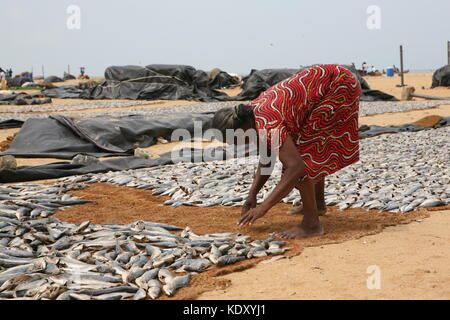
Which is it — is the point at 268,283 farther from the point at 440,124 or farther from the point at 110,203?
the point at 440,124

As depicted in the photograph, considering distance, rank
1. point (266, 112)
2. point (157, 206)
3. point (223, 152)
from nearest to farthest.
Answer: point (266, 112)
point (157, 206)
point (223, 152)

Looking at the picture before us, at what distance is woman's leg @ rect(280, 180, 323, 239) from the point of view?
4.09 m

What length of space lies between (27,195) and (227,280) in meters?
3.43

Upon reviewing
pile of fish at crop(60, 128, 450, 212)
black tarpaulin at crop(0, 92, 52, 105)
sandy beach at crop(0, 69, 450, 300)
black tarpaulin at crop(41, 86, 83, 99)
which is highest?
black tarpaulin at crop(41, 86, 83, 99)

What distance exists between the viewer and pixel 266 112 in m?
3.82

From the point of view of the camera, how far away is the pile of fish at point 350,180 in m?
5.31

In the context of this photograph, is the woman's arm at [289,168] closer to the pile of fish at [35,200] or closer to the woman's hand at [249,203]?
the woman's hand at [249,203]

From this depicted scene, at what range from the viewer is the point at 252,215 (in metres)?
3.96

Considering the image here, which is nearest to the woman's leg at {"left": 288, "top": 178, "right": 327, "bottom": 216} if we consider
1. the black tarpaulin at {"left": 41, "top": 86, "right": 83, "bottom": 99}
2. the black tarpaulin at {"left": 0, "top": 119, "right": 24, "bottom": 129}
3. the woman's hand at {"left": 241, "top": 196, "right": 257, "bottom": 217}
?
the woman's hand at {"left": 241, "top": 196, "right": 257, "bottom": 217}

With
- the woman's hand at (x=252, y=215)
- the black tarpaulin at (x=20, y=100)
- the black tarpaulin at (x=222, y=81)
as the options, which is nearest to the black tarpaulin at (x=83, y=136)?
the woman's hand at (x=252, y=215)

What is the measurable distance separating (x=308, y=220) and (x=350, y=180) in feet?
7.41

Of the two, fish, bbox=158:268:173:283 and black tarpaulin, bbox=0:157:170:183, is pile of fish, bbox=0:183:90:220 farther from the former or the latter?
fish, bbox=158:268:173:283

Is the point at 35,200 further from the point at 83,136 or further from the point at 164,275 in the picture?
the point at 83,136
